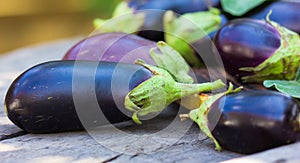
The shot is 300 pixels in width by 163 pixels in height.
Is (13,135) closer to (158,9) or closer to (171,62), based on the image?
(171,62)

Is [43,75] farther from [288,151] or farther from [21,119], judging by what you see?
[288,151]

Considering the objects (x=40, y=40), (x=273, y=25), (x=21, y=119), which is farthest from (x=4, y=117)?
(x=40, y=40)

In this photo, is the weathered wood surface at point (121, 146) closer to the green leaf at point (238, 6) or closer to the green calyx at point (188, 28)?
the green calyx at point (188, 28)

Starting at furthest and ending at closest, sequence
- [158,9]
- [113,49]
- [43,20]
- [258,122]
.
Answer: [43,20]
[158,9]
[113,49]
[258,122]

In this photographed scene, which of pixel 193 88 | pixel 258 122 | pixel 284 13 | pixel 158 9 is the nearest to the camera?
pixel 258 122

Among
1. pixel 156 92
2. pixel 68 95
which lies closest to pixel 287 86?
pixel 156 92

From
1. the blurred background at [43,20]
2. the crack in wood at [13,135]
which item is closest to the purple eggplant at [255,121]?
the crack in wood at [13,135]
